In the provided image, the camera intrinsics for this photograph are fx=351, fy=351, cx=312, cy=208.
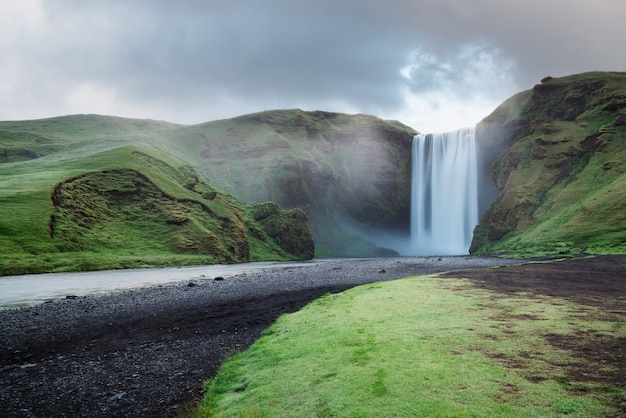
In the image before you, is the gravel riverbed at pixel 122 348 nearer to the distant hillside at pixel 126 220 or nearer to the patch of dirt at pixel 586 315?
the patch of dirt at pixel 586 315

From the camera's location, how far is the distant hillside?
64.7m

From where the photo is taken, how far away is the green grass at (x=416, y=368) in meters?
7.26

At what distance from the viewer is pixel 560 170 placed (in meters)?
104

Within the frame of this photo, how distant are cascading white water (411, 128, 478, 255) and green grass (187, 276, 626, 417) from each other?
140264 millimetres

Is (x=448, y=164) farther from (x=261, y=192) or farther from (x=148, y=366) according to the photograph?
(x=148, y=366)

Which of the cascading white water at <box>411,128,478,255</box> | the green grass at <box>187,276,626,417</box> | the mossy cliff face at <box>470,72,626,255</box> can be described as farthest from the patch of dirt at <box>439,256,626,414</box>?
the cascading white water at <box>411,128,478,255</box>

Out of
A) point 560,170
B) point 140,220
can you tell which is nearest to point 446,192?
point 560,170

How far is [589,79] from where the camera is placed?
121 meters

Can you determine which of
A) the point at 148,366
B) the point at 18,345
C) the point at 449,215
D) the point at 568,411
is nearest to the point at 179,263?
the point at 18,345

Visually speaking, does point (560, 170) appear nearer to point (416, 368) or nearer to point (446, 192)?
point (446, 192)

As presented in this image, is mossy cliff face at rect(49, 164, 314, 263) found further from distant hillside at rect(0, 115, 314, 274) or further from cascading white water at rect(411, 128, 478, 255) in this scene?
cascading white water at rect(411, 128, 478, 255)

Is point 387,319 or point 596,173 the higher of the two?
point 596,173

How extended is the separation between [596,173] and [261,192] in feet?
425

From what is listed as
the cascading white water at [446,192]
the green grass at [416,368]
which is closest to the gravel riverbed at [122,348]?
the green grass at [416,368]
